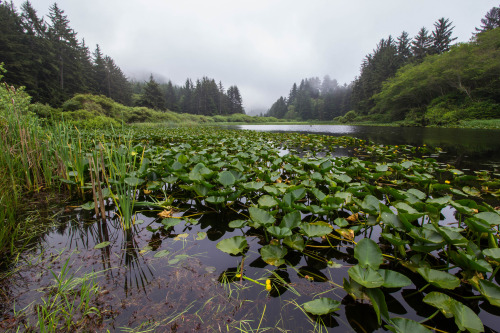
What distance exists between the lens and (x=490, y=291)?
938 millimetres

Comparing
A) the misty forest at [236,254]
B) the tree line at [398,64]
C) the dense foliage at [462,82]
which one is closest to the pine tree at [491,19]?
the tree line at [398,64]

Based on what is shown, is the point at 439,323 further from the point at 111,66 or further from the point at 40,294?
the point at 111,66

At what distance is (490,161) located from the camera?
430 cm

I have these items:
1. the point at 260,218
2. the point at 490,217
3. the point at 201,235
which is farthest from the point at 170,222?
the point at 490,217

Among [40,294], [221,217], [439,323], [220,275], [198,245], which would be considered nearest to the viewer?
[439,323]

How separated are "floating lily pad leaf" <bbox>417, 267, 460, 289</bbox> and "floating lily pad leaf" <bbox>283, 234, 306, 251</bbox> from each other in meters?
0.61

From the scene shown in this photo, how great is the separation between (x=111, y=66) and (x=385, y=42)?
175ft

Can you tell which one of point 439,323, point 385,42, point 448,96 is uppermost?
point 385,42

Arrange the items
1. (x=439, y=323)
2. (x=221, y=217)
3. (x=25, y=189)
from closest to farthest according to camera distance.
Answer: (x=439, y=323)
(x=221, y=217)
(x=25, y=189)

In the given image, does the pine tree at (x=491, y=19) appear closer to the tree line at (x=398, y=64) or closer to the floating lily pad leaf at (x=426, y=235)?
the tree line at (x=398, y=64)

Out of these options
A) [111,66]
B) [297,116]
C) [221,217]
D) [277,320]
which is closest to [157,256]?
[221,217]

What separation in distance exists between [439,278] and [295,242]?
2.41 ft

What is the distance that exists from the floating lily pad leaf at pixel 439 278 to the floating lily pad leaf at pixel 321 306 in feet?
1.56

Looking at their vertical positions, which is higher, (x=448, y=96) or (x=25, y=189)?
(x=448, y=96)
